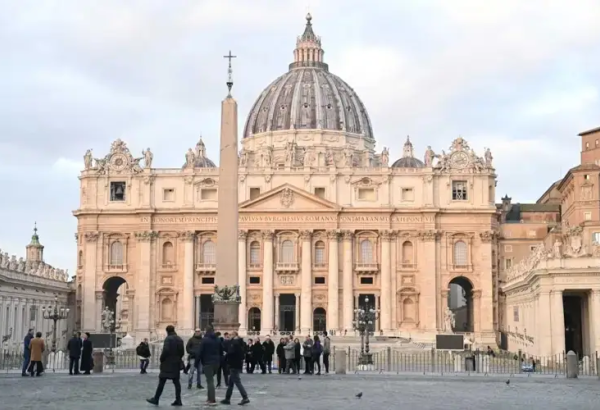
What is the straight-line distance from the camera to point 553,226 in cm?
9762

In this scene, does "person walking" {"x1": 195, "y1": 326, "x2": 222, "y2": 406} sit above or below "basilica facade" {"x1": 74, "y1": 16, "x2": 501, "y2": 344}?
below

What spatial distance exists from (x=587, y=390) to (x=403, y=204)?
63424 mm

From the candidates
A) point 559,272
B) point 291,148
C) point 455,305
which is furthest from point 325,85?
point 559,272

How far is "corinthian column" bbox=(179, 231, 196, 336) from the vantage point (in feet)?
301

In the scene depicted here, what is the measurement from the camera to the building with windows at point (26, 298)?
70000mm

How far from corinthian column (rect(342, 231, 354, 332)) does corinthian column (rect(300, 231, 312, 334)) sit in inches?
113

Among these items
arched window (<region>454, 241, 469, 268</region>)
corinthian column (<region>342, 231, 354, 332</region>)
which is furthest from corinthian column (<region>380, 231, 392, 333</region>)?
arched window (<region>454, 241, 469, 268</region>)

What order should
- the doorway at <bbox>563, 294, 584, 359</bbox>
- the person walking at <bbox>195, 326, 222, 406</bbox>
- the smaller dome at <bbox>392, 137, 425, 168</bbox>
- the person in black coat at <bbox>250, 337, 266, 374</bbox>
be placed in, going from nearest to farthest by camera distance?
the person walking at <bbox>195, 326, 222, 406</bbox>, the person in black coat at <bbox>250, 337, 266, 374</bbox>, the doorway at <bbox>563, 294, 584, 359</bbox>, the smaller dome at <bbox>392, 137, 425, 168</bbox>

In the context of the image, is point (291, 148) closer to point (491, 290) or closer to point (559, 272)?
point (491, 290)

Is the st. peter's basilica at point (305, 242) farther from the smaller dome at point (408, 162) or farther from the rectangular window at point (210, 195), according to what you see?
the smaller dome at point (408, 162)

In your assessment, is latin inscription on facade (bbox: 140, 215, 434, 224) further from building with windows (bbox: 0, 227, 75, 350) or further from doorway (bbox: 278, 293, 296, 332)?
building with windows (bbox: 0, 227, 75, 350)

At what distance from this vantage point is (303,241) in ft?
304

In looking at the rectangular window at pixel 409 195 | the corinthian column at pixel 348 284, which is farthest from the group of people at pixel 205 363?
the rectangular window at pixel 409 195

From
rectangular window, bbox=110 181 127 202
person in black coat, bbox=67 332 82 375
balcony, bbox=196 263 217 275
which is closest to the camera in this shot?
person in black coat, bbox=67 332 82 375
